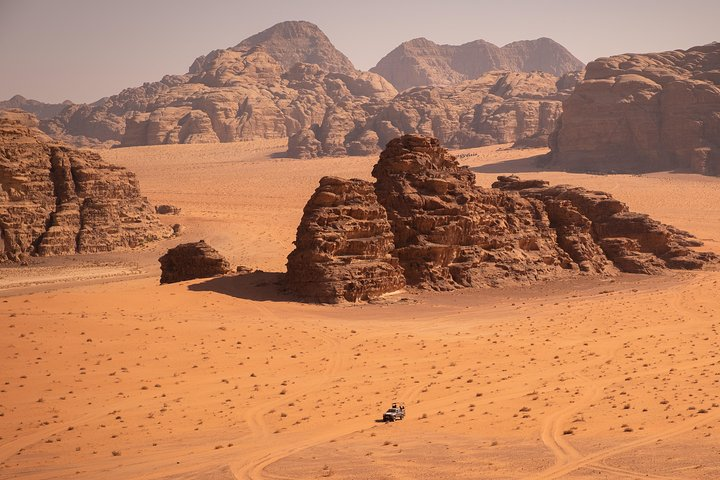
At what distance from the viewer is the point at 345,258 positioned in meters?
26.3

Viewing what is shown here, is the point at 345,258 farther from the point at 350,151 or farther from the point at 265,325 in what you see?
the point at 350,151

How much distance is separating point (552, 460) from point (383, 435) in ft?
9.23

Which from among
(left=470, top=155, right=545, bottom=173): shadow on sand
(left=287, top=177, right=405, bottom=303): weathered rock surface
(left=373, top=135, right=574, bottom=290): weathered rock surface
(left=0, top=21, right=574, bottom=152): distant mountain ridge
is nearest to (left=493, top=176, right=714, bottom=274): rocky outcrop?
(left=373, top=135, right=574, bottom=290): weathered rock surface

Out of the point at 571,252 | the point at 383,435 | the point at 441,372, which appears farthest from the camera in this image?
the point at 571,252

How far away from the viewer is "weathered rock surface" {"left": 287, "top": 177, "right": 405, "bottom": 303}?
2589 cm

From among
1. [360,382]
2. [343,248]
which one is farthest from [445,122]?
[360,382]

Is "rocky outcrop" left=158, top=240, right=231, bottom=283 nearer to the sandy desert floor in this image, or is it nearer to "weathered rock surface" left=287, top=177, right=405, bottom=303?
the sandy desert floor

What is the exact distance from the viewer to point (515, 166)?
84812 millimetres

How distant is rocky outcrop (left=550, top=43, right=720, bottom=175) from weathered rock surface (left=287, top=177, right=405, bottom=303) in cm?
5584

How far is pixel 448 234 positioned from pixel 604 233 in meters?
10.8

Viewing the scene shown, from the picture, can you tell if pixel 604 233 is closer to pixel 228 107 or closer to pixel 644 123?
pixel 644 123

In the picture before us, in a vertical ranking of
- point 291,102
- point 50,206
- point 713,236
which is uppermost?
point 291,102

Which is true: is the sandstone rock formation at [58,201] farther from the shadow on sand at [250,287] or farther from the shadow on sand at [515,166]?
the shadow on sand at [515,166]

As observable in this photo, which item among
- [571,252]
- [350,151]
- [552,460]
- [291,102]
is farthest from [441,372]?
[291,102]
